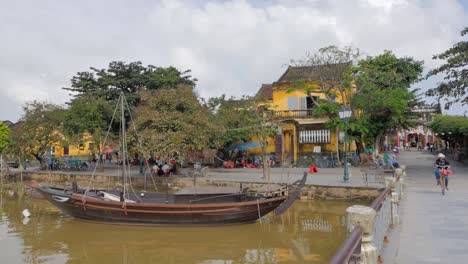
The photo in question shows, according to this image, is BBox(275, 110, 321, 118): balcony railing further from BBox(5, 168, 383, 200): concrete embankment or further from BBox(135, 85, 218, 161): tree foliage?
BBox(135, 85, 218, 161): tree foliage

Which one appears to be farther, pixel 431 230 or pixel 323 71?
pixel 323 71

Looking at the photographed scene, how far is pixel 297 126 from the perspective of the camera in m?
28.5

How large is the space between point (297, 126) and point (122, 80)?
1487 cm

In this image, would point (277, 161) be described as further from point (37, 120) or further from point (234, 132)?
point (37, 120)

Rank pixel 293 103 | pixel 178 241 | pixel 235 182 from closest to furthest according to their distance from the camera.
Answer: pixel 178 241
pixel 235 182
pixel 293 103

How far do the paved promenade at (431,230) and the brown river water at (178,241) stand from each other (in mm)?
2292

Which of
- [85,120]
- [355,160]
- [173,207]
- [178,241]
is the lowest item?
[178,241]

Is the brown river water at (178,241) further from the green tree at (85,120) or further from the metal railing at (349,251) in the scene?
the green tree at (85,120)

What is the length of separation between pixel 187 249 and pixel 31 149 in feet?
73.2

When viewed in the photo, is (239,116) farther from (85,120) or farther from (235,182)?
(85,120)

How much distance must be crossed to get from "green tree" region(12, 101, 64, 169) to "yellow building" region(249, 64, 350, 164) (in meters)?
15.3

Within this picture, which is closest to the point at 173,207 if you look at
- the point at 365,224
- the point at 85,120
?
the point at 365,224

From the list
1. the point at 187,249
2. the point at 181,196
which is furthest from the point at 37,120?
the point at 187,249

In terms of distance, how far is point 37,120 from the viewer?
28.2 metres
